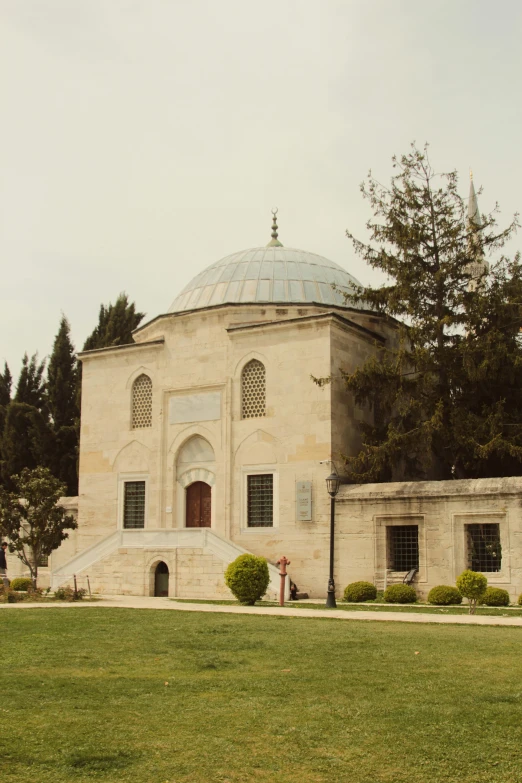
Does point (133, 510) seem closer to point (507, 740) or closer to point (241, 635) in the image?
point (241, 635)

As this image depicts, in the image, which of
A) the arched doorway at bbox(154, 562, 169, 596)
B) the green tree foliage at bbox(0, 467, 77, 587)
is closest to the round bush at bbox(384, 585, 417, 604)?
the arched doorway at bbox(154, 562, 169, 596)

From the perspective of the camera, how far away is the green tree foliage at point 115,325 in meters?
39.8

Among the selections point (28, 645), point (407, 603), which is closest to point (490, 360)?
point (407, 603)

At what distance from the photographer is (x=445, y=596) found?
65.9ft

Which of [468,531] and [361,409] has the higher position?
[361,409]

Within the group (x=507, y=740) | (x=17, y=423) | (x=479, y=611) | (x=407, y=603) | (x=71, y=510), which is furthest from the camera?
(x=17, y=423)

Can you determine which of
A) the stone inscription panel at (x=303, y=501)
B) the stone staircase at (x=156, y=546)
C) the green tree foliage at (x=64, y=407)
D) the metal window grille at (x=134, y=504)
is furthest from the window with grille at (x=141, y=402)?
the green tree foliage at (x=64, y=407)

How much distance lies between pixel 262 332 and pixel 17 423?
51.3 feet

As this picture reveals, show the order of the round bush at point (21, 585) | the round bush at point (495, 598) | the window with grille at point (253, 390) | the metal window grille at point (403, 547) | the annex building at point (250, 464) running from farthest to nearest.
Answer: the window with grille at point (253, 390)
the round bush at point (21, 585)
the metal window grille at point (403, 547)
the annex building at point (250, 464)
the round bush at point (495, 598)

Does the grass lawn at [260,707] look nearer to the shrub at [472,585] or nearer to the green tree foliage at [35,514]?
the shrub at [472,585]

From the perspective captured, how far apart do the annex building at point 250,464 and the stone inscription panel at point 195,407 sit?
0.04 metres

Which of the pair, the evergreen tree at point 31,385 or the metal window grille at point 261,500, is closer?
the metal window grille at point 261,500

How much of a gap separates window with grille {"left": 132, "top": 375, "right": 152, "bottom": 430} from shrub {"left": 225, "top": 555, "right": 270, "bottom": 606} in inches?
426

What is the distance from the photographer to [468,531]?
22062 millimetres
